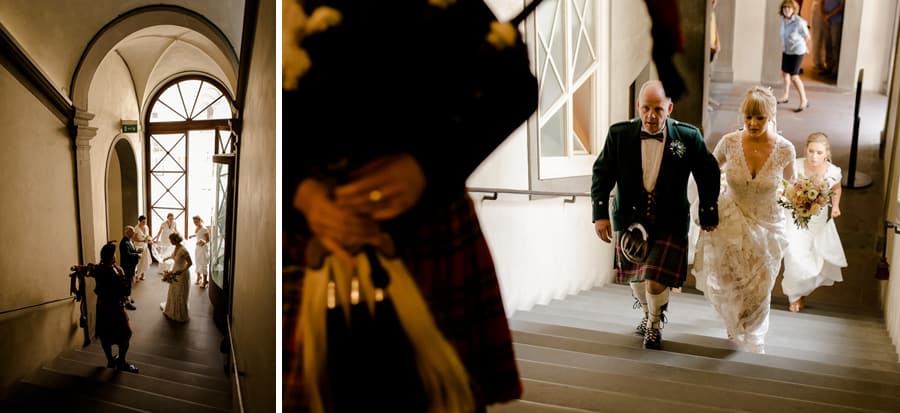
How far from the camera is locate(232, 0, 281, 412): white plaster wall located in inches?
71.6

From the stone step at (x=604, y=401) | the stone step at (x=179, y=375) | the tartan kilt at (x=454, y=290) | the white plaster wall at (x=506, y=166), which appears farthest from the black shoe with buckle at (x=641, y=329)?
the stone step at (x=179, y=375)

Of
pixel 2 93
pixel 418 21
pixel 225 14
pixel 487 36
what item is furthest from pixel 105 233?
pixel 487 36

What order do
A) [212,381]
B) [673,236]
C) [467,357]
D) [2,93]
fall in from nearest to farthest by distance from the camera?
1. [2,93]
2. [467,357]
3. [212,381]
4. [673,236]

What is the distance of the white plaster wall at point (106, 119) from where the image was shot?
192 cm

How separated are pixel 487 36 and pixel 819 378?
6.03 ft

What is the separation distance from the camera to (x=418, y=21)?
1790 millimetres

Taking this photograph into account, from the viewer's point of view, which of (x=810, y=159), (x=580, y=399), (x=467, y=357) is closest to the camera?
(x=467, y=357)

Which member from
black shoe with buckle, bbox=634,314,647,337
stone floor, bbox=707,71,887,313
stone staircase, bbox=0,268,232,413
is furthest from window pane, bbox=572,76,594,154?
stone staircase, bbox=0,268,232,413

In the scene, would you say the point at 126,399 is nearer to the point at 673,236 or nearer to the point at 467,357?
the point at 467,357

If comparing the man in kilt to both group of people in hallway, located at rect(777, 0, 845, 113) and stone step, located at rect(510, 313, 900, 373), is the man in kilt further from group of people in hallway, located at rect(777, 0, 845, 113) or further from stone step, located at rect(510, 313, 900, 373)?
group of people in hallway, located at rect(777, 0, 845, 113)

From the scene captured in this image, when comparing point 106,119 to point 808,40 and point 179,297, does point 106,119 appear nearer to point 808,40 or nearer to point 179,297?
point 179,297

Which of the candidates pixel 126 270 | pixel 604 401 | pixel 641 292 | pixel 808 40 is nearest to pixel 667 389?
pixel 604 401

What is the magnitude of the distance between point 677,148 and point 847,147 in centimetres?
119

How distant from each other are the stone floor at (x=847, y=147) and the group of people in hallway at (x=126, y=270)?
5.69 ft
